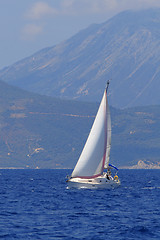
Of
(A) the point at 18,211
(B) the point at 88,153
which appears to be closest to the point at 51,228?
(A) the point at 18,211

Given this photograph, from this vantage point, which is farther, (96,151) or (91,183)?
(91,183)

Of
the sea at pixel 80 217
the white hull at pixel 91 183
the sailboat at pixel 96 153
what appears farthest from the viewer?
the white hull at pixel 91 183

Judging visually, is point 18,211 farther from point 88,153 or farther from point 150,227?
point 88,153

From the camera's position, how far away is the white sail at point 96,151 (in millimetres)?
99875

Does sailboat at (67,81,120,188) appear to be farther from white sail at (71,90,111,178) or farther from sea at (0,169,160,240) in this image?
sea at (0,169,160,240)

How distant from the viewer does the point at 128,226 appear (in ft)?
199

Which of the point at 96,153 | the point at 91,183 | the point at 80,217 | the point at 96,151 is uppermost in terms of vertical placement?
the point at 96,151

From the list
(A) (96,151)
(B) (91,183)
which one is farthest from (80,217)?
(B) (91,183)

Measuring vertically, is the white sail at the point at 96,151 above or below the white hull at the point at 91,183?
above

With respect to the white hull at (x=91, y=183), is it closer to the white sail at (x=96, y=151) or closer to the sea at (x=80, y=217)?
the white sail at (x=96, y=151)

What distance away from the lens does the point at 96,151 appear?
329ft

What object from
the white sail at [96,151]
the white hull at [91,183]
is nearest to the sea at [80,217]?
the white sail at [96,151]

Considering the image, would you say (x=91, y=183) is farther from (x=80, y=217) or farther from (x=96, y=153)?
(x=80, y=217)

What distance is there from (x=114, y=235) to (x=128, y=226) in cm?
565
